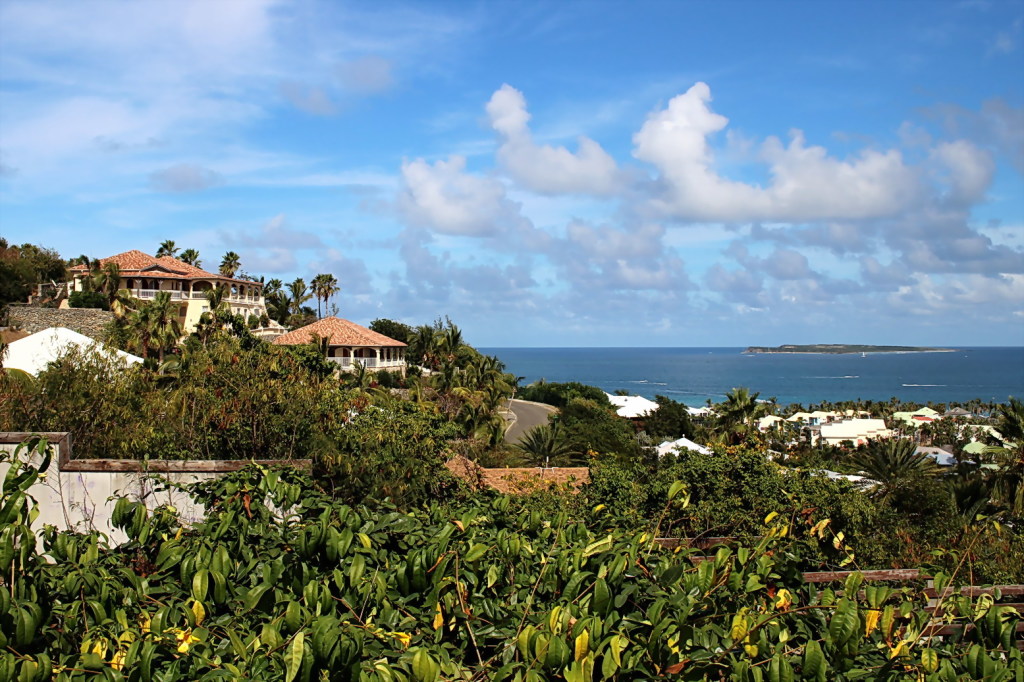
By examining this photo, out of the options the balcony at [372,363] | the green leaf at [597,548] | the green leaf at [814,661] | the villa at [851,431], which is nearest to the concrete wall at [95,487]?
the green leaf at [597,548]

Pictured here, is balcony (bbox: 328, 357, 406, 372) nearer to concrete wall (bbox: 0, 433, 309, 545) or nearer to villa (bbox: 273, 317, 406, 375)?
villa (bbox: 273, 317, 406, 375)

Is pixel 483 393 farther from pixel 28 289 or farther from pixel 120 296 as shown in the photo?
pixel 28 289

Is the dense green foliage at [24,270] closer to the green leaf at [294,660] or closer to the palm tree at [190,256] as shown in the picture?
the palm tree at [190,256]

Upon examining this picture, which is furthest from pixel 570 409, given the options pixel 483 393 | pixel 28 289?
pixel 28 289

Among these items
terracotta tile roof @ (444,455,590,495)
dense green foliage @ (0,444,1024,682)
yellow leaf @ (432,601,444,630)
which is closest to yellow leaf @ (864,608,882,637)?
dense green foliage @ (0,444,1024,682)

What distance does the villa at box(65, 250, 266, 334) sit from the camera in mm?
51656

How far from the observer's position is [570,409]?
54812 millimetres

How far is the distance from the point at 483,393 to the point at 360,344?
10700mm

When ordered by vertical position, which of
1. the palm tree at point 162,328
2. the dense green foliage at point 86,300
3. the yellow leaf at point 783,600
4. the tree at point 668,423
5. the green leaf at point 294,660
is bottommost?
the tree at point 668,423

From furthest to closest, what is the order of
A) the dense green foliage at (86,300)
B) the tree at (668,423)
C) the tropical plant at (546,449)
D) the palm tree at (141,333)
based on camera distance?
1. the tree at (668,423)
2. the dense green foliage at (86,300)
3. the palm tree at (141,333)
4. the tropical plant at (546,449)

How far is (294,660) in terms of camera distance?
2.30 m

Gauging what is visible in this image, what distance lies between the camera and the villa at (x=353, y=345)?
48.4 meters

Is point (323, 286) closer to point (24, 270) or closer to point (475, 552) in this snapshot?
point (24, 270)

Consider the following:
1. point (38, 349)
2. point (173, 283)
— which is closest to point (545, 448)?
point (38, 349)
